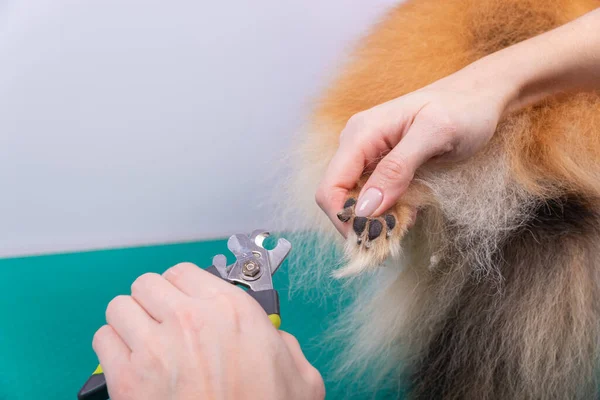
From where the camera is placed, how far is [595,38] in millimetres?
713

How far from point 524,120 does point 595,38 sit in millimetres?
130

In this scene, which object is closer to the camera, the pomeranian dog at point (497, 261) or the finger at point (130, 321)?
the finger at point (130, 321)

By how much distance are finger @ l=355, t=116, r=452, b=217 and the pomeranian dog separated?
18 mm

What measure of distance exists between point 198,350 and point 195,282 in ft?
0.25

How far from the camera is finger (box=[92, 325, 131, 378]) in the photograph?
1.60 feet

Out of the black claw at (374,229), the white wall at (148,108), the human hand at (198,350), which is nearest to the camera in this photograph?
the human hand at (198,350)

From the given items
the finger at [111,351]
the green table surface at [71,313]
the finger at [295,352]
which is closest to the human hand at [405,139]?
the finger at [295,352]

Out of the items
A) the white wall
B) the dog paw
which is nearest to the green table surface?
the white wall

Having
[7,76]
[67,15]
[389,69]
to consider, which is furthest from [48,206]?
[389,69]

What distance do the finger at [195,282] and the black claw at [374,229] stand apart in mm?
155

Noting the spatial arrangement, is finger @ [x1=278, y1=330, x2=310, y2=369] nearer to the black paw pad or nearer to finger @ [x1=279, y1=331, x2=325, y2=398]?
finger @ [x1=279, y1=331, x2=325, y2=398]

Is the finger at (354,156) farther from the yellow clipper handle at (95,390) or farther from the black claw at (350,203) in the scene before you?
the yellow clipper handle at (95,390)

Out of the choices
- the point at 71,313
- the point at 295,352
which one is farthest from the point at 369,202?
the point at 71,313

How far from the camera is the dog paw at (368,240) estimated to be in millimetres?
593
